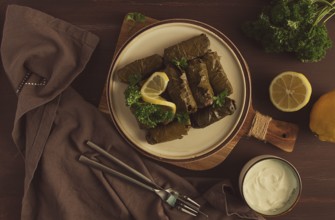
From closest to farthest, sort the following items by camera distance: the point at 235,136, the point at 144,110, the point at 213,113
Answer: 1. the point at 144,110
2. the point at 213,113
3. the point at 235,136

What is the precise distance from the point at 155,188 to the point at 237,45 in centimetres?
105

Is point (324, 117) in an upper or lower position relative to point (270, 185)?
upper

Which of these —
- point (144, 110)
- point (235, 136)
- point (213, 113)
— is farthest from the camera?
point (235, 136)

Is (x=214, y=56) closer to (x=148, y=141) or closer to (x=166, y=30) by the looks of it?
(x=166, y=30)

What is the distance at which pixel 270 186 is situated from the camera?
2.29 m

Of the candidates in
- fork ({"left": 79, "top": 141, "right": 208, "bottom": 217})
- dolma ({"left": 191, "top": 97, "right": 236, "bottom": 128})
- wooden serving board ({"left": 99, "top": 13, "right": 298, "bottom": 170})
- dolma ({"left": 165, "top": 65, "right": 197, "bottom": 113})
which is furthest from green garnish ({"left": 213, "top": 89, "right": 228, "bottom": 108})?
fork ({"left": 79, "top": 141, "right": 208, "bottom": 217})

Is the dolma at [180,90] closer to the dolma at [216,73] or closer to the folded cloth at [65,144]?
the dolma at [216,73]

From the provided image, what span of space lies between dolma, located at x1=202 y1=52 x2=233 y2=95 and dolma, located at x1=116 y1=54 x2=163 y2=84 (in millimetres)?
297

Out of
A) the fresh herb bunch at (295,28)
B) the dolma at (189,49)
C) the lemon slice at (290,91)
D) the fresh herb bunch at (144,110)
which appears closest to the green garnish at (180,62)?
the dolma at (189,49)

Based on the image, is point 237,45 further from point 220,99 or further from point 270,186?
point 270,186

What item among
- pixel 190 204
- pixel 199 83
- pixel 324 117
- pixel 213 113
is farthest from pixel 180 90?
pixel 324 117

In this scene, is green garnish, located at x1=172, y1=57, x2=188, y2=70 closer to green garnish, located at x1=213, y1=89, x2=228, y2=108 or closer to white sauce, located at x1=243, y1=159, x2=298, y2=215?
green garnish, located at x1=213, y1=89, x2=228, y2=108

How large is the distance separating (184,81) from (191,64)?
133mm

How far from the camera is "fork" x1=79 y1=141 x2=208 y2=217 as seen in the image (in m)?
2.34
